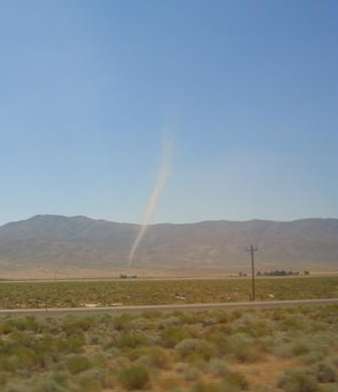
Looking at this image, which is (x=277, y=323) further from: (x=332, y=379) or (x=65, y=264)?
(x=65, y=264)

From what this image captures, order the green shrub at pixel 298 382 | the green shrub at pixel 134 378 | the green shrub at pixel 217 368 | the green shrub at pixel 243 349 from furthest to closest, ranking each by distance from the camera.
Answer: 1. the green shrub at pixel 243 349
2. the green shrub at pixel 217 368
3. the green shrub at pixel 134 378
4. the green shrub at pixel 298 382

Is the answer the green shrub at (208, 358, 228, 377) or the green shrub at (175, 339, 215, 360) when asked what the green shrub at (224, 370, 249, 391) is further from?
the green shrub at (175, 339, 215, 360)

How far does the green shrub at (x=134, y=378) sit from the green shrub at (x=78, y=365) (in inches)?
68.4

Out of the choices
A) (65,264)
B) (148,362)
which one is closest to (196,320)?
(148,362)

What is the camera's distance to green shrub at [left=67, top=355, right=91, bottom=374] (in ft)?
56.2

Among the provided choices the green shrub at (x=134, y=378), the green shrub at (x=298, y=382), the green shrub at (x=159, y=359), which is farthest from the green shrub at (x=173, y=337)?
the green shrub at (x=298, y=382)

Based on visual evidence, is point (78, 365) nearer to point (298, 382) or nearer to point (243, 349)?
point (243, 349)

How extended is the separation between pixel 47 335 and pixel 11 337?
157 centimetres

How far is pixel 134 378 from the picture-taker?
1566 centimetres

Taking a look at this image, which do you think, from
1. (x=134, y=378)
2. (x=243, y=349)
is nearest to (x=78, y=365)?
(x=134, y=378)

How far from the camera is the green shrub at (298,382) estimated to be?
48.5 ft

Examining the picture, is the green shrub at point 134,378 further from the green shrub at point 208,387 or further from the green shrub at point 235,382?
the green shrub at point 235,382

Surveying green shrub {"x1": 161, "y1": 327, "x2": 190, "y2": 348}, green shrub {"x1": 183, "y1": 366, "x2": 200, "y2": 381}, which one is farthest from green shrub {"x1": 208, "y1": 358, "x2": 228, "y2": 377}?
green shrub {"x1": 161, "y1": 327, "x2": 190, "y2": 348}

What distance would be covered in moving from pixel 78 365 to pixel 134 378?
8.17 feet
